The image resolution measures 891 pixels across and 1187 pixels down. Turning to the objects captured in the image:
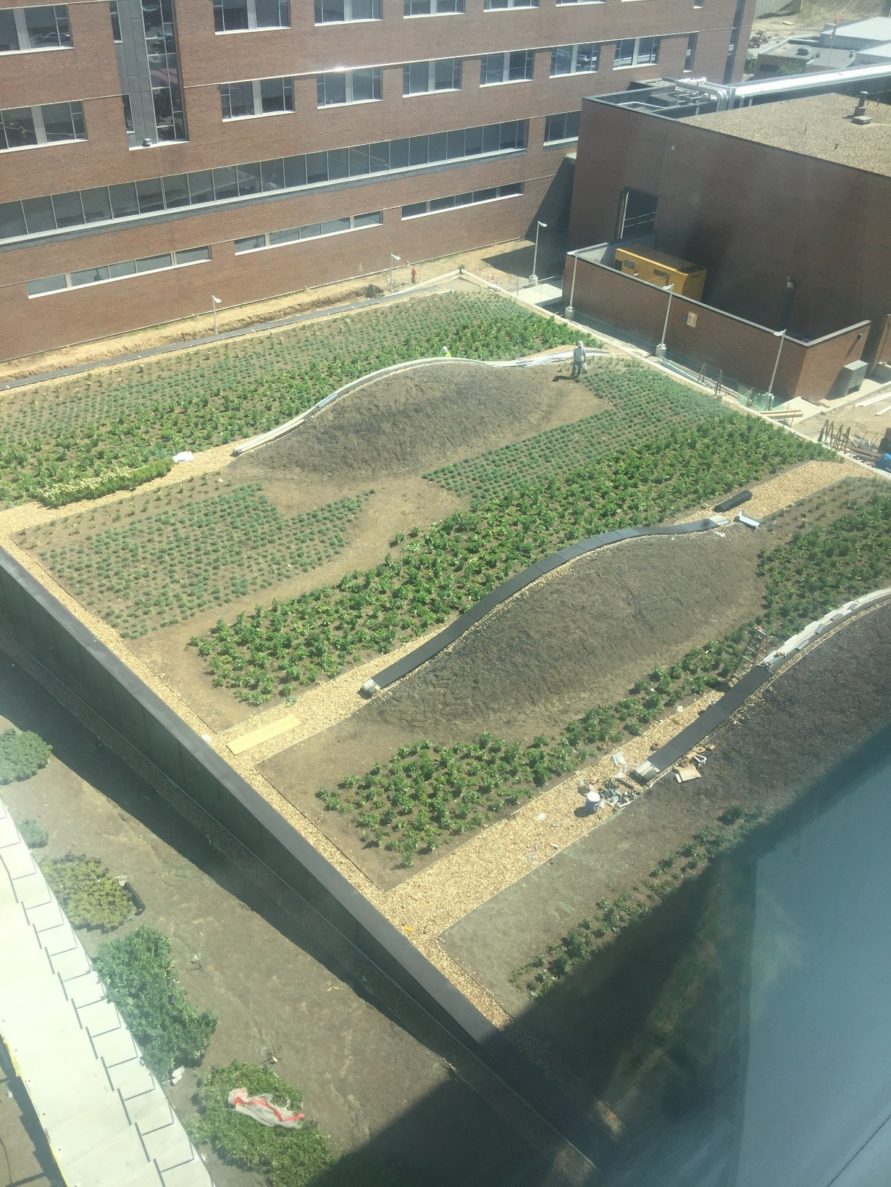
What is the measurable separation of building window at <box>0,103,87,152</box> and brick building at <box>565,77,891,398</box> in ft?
56.4

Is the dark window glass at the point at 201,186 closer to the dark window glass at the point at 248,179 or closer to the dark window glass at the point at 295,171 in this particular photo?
the dark window glass at the point at 248,179

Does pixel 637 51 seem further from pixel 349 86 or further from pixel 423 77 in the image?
pixel 349 86

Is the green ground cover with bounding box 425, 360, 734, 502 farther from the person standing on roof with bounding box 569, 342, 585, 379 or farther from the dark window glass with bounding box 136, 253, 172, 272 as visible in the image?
the dark window glass with bounding box 136, 253, 172, 272

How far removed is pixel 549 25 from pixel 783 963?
Result: 125 ft

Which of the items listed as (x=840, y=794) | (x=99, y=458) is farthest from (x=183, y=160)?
(x=840, y=794)

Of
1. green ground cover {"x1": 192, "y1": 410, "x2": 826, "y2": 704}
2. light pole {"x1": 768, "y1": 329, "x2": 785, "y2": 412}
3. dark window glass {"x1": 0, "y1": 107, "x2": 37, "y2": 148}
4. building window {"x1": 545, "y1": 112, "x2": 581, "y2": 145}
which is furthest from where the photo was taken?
building window {"x1": 545, "y1": 112, "x2": 581, "y2": 145}

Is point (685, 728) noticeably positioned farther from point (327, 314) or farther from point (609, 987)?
point (327, 314)

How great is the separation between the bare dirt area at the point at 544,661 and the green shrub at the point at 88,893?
315cm

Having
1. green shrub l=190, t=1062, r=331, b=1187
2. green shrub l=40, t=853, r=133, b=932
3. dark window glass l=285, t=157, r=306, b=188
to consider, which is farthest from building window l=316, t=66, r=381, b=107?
green shrub l=190, t=1062, r=331, b=1187

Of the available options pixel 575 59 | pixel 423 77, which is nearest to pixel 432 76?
pixel 423 77

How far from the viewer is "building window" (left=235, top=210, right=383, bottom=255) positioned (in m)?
35.6

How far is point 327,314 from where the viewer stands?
3553 centimetres

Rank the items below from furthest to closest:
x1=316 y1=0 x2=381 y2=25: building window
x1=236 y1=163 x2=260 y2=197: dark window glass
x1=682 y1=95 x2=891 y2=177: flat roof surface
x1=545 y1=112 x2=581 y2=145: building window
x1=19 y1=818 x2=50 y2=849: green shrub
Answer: x1=545 y1=112 x2=581 y2=145: building window < x1=236 y1=163 x2=260 y2=197: dark window glass < x1=316 y1=0 x2=381 y2=25: building window < x1=682 y1=95 x2=891 y2=177: flat roof surface < x1=19 y1=818 x2=50 y2=849: green shrub

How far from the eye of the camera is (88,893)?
15789 mm
